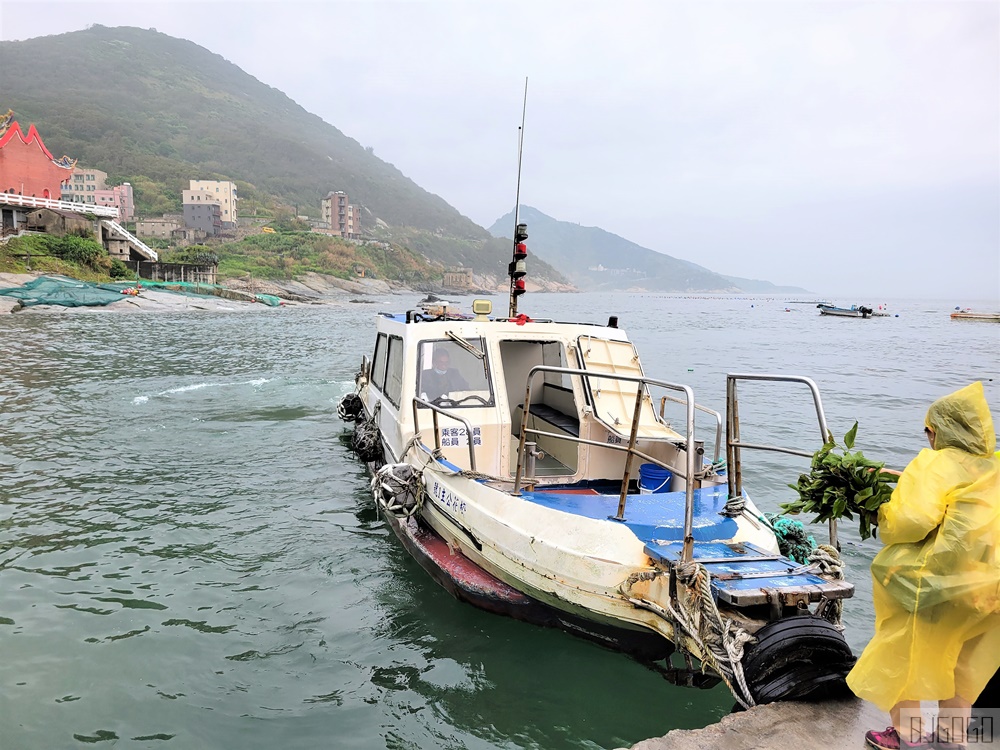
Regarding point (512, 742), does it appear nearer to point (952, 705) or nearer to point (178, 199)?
point (952, 705)

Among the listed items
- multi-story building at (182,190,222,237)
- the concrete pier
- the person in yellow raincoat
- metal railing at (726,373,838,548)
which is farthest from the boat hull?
multi-story building at (182,190,222,237)

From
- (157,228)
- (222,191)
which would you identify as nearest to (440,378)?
(157,228)

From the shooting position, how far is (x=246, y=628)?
5988 mm

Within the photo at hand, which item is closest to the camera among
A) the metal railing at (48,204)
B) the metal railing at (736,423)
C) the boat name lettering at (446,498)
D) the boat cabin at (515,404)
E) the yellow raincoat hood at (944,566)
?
the yellow raincoat hood at (944,566)

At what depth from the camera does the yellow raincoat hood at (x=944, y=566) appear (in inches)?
110

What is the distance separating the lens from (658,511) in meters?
5.33

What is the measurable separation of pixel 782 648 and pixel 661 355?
28267 millimetres

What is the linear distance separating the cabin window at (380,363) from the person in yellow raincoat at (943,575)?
778 centimetres

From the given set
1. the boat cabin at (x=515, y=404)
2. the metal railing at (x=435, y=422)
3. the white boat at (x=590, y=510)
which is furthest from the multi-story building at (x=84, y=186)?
the metal railing at (x=435, y=422)

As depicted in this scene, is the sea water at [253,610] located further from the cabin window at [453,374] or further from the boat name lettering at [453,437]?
the cabin window at [453,374]

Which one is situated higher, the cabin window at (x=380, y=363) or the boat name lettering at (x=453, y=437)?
the cabin window at (x=380, y=363)

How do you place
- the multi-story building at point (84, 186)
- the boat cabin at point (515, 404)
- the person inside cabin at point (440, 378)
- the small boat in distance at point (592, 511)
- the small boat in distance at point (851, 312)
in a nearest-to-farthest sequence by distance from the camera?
the small boat in distance at point (592, 511)
the boat cabin at point (515, 404)
the person inside cabin at point (440, 378)
the small boat in distance at point (851, 312)
the multi-story building at point (84, 186)

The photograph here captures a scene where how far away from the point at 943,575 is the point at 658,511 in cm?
260

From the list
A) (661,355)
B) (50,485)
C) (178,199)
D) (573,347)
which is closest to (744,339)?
→ (661,355)
